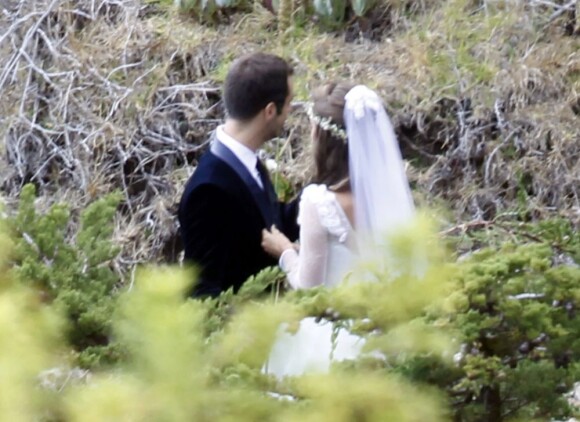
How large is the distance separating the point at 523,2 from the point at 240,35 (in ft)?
5.87

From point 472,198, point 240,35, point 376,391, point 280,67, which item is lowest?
point 472,198

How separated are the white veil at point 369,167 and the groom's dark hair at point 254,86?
30cm

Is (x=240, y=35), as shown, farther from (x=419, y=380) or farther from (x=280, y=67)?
(x=419, y=380)

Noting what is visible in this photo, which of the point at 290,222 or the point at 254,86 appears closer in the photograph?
the point at 254,86

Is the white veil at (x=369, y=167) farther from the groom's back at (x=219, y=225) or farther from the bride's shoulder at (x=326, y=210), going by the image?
the groom's back at (x=219, y=225)

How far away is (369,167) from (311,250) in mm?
371

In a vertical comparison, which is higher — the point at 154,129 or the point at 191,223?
the point at 191,223

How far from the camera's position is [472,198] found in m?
6.44

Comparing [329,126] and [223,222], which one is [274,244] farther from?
[329,126]

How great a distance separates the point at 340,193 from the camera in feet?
13.7

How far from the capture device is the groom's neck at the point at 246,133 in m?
4.33

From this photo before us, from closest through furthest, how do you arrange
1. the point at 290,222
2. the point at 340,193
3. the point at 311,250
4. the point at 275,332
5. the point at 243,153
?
the point at 275,332 → the point at 311,250 → the point at 340,193 → the point at 243,153 → the point at 290,222

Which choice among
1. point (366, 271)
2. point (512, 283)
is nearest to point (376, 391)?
point (366, 271)

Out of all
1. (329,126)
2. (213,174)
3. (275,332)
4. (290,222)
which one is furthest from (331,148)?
(275,332)
